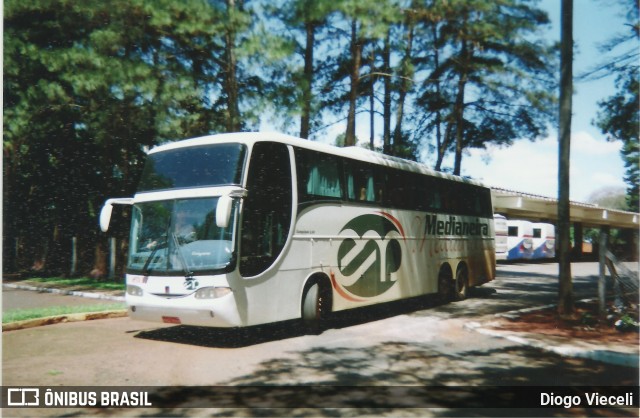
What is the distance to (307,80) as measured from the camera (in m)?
15.7

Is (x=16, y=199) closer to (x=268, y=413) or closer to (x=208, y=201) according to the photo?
(x=208, y=201)

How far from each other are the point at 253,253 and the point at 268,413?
3472 millimetres

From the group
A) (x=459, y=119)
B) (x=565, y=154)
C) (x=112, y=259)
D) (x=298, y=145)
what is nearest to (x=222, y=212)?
(x=298, y=145)

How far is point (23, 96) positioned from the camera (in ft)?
47.1

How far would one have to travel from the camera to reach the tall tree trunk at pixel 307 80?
1543cm

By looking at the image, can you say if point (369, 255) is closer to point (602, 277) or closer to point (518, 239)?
point (602, 277)

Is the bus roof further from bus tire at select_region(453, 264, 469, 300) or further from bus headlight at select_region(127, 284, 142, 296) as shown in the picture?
bus tire at select_region(453, 264, 469, 300)

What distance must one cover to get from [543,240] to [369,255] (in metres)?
34.8

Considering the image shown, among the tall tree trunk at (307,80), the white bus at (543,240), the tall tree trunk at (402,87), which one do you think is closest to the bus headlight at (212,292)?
the tall tree trunk at (307,80)

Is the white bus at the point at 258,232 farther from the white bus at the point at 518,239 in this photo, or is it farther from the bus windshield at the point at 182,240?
the white bus at the point at 518,239

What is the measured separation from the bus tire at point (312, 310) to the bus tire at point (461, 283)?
6681mm

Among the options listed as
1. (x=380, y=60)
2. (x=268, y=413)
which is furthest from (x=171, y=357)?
(x=380, y=60)

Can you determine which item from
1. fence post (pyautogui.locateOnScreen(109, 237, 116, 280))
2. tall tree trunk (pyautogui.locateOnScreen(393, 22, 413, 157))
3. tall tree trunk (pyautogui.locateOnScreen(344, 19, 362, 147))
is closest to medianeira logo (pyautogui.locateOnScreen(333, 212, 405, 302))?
tall tree trunk (pyautogui.locateOnScreen(344, 19, 362, 147))

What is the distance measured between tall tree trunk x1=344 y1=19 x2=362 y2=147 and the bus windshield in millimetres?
11492
